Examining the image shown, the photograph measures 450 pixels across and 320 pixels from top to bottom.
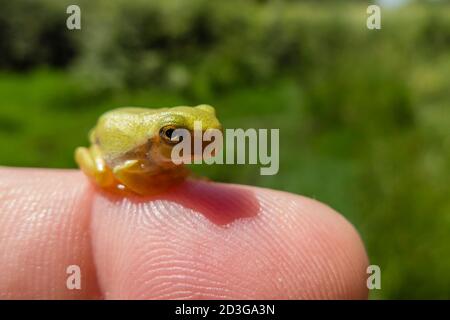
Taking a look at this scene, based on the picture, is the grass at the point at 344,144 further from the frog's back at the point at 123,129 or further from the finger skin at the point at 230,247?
the frog's back at the point at 123,129

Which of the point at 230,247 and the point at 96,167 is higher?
the point at 96,167

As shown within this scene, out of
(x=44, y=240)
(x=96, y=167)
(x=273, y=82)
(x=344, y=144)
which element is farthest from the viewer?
(x=273, y=82)

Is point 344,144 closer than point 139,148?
No

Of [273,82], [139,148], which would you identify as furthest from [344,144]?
[139,148]

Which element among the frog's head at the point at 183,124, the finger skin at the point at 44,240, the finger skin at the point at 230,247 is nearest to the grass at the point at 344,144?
the finger skin at the point at 230,247

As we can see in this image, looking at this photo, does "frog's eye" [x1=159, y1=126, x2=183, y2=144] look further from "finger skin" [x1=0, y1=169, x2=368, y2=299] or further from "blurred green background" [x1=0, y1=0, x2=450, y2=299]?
"blurred green background" [x1=0, y1=0, x2=450, y2=299]

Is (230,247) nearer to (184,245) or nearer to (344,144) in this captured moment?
(184,245)

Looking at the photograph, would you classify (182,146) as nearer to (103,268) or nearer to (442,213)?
(103,268)

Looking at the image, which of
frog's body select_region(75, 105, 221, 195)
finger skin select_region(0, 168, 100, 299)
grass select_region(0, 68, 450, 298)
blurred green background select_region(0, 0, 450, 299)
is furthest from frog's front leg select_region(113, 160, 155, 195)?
blurred green background select_region(0, 0, 450, 299)
